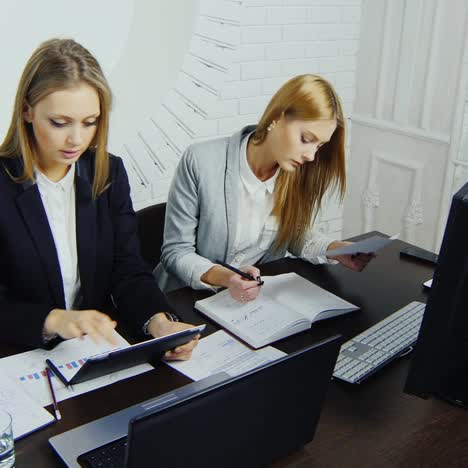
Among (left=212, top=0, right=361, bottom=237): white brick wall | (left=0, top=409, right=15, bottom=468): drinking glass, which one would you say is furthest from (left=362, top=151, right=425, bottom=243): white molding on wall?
(left=0, top=409, right=15, bottom=468): drinking glass

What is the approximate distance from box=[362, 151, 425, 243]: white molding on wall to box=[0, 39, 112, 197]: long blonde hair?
2.00 metres

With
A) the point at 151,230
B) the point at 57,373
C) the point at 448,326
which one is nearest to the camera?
the point at 448,326

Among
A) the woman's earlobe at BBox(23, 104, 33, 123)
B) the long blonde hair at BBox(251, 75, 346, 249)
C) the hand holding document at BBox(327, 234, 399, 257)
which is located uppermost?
the woman's earlobe at BBox(23, 104, 33, 123)

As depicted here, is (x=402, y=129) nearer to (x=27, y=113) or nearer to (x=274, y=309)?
(x=274, y=309)

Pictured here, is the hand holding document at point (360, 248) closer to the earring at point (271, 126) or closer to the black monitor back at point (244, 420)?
the earring at point (271, 126)

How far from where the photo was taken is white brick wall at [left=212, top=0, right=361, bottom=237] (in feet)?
9.28

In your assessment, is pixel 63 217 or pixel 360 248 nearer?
pixel 63 217

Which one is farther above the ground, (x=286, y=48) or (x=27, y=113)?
(x=286, y=48)

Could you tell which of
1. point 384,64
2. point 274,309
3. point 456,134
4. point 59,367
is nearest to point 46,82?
point 59,367

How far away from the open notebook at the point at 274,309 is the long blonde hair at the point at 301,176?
0.97 ft

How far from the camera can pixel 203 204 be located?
1853mm

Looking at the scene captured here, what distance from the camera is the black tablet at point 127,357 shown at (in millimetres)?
1123

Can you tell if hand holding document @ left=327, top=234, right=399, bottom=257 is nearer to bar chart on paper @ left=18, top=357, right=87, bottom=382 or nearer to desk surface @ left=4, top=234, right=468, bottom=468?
desk surface @ left=4, top=234, right=468, bottom=468

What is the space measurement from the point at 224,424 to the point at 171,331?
49 cm
